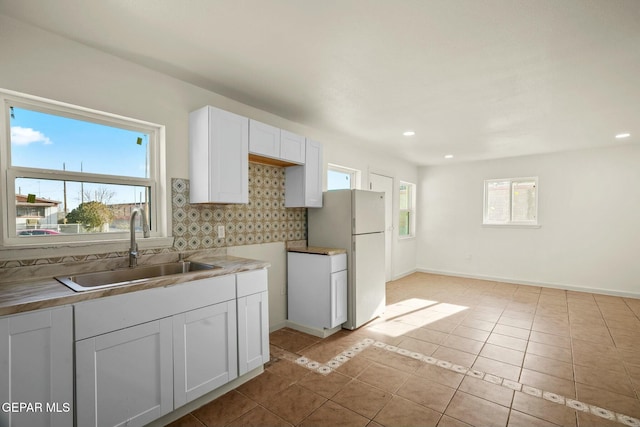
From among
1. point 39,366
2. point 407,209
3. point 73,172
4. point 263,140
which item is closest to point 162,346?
point 39,366

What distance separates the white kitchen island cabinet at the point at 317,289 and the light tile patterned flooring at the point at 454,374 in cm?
20

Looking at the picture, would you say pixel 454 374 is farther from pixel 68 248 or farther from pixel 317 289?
pixel 68 248

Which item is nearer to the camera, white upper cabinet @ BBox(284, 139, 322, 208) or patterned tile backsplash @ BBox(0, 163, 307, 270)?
patterned tile backsplash @ BBox(0, 163, 307, 270)

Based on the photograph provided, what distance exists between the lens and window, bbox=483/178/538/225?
5613mm

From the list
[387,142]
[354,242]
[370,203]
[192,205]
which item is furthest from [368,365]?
[387,142]

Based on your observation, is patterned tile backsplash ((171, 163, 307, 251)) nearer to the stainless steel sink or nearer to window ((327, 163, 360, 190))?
the stainless steel sink

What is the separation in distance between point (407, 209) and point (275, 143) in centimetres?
443

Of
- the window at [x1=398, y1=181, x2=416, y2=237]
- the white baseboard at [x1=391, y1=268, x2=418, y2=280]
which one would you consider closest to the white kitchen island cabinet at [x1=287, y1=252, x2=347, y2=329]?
the white baseboard at [x1=391, y1=268, x2=418, y2=280]

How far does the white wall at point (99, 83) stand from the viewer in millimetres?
1823

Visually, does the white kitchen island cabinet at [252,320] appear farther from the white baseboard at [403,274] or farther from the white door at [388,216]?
the white baseboard at [403,274]

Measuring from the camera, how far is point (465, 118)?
3.54 m

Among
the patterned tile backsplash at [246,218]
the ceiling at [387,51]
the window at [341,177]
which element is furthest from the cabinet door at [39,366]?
the window at [341,177]

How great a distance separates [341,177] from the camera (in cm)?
475

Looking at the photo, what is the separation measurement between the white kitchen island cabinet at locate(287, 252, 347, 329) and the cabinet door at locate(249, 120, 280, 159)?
1181mm
